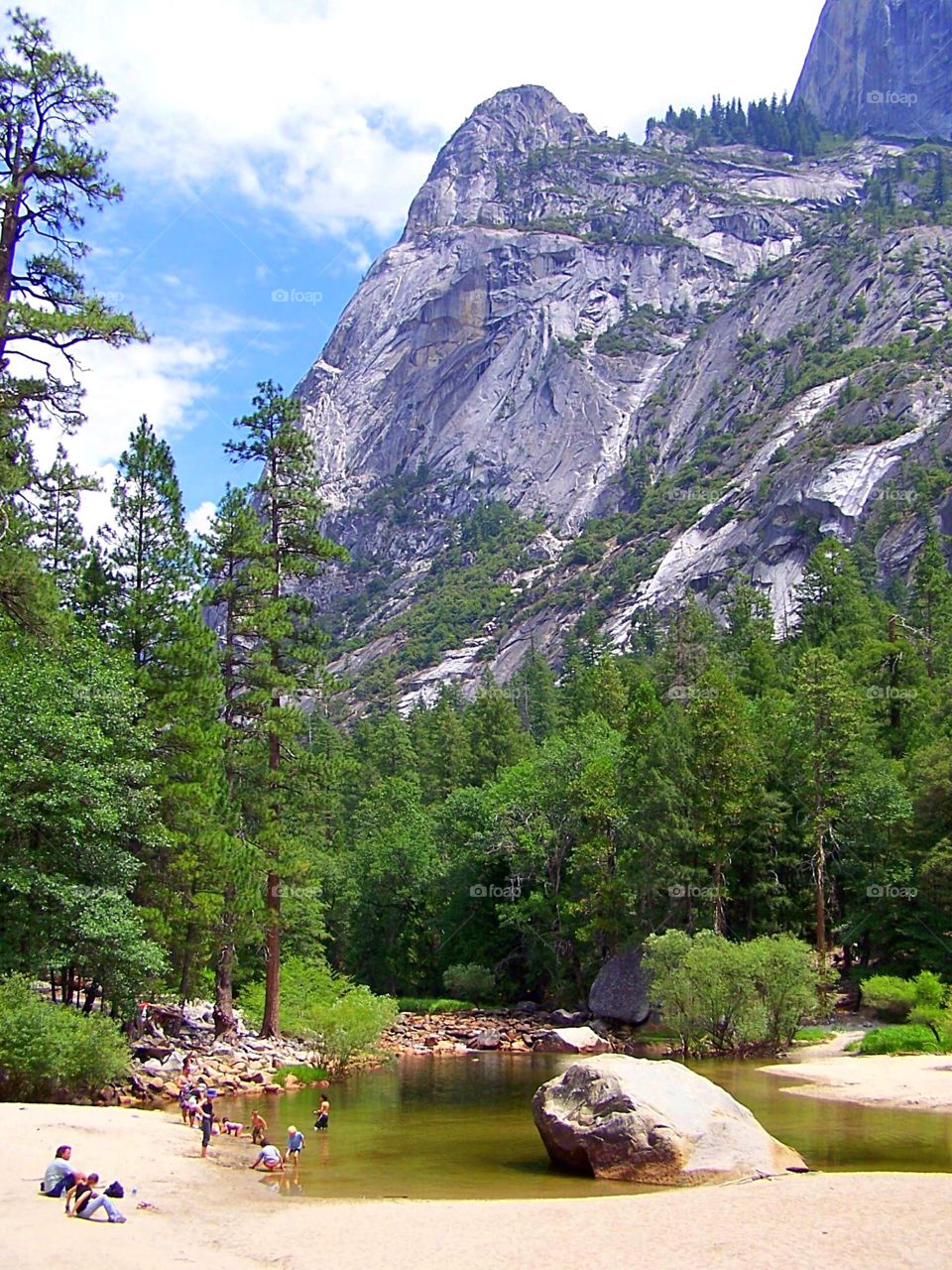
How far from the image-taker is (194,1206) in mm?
15922

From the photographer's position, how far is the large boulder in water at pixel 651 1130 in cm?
1828

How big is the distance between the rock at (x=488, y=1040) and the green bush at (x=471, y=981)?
1170 centimetres

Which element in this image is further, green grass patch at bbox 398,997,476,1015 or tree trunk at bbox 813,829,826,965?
green grass patch at bbox 398,997,476,1015

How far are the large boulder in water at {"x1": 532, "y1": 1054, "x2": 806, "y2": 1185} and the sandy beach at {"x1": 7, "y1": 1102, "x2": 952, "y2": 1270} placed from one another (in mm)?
1258

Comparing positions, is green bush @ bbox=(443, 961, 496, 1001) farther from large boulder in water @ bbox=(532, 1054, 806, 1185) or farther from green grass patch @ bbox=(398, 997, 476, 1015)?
large boulder in water @ bbox=(532, 1054, 806, 1185)

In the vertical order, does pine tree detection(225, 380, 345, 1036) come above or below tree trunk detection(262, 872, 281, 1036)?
above

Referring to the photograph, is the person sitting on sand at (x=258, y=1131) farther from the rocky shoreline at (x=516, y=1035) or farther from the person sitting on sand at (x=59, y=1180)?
the rocky shoreline at (x=516, y=1035)

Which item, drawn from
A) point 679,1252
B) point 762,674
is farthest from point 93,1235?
point 762,674

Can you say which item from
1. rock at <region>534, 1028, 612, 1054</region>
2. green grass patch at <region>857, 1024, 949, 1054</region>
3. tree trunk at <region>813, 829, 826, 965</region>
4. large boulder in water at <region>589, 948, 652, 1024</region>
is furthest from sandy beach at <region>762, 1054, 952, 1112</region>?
large boulder in water at <region>589, 948, 652, 1024</region>

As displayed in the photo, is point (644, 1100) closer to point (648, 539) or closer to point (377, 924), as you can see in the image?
point (377, 924)

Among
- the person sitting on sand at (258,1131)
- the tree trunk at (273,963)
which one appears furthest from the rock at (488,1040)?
the person sitting on sand at (258,1131)

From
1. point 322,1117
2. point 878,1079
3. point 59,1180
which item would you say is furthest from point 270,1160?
point 878,1079

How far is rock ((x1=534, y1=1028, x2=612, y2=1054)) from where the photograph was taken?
39.8 meters

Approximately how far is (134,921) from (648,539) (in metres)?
147
